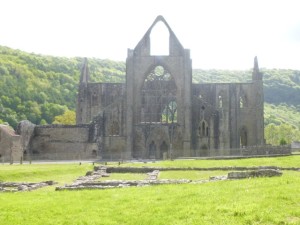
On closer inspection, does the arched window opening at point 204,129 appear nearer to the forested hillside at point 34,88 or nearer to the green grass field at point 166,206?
the green grass field at point 166,206

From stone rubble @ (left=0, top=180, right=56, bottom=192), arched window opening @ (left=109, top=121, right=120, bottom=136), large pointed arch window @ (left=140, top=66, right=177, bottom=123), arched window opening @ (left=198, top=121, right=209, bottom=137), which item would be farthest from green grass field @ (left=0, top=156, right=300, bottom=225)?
large pointed arch window @ (left=140, top=66, right=177, bottom=123)

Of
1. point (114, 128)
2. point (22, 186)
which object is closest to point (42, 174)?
point (22, 186)

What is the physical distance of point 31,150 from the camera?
223ft

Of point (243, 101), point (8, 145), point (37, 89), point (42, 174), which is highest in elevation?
point (37, 89)

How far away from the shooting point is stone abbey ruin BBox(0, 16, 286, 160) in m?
68.9

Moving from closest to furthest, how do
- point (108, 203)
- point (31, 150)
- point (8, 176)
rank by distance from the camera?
point (108, 203), point (8, 176), point (31, 150)

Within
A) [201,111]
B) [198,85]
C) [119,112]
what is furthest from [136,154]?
[198,85]

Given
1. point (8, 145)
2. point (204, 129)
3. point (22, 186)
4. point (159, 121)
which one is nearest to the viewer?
point (22, 186)

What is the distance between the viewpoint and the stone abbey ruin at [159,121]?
68875 mm

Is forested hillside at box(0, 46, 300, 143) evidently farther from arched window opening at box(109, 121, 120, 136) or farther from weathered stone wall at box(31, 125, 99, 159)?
weathered stone wall at box(31, 125, 99, 159)

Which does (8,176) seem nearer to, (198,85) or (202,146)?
(202,146)

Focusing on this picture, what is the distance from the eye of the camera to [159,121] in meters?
75.6

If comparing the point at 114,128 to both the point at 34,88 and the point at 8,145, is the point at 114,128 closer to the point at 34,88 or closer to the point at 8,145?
the point at 8,145

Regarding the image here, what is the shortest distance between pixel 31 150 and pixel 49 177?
105ft
